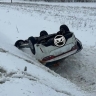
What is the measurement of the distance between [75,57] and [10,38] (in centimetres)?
359

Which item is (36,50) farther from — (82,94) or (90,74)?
(82,94)

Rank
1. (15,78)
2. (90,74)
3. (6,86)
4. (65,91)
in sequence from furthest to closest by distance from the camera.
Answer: (90,74)
(65,91)
(15,78)
(6,86)

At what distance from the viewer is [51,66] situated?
9.15 metres

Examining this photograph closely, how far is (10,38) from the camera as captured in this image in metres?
12.0

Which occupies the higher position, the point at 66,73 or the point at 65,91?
the point at 65,91

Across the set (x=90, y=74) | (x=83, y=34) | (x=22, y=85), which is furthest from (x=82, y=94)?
(x=83, y=34)

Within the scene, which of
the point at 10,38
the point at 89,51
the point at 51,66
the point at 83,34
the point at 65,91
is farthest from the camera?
the point at 83,34

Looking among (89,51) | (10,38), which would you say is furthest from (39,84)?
(10,38)

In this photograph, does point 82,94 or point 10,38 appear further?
point 10,38

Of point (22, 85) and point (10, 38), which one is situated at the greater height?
point (22, 85)

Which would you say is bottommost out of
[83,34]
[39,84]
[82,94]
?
[83,34]

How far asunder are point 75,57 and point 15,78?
4.49 metres

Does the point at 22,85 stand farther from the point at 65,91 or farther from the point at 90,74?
the point at 90,74

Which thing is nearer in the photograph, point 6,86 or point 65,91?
point 6,86
